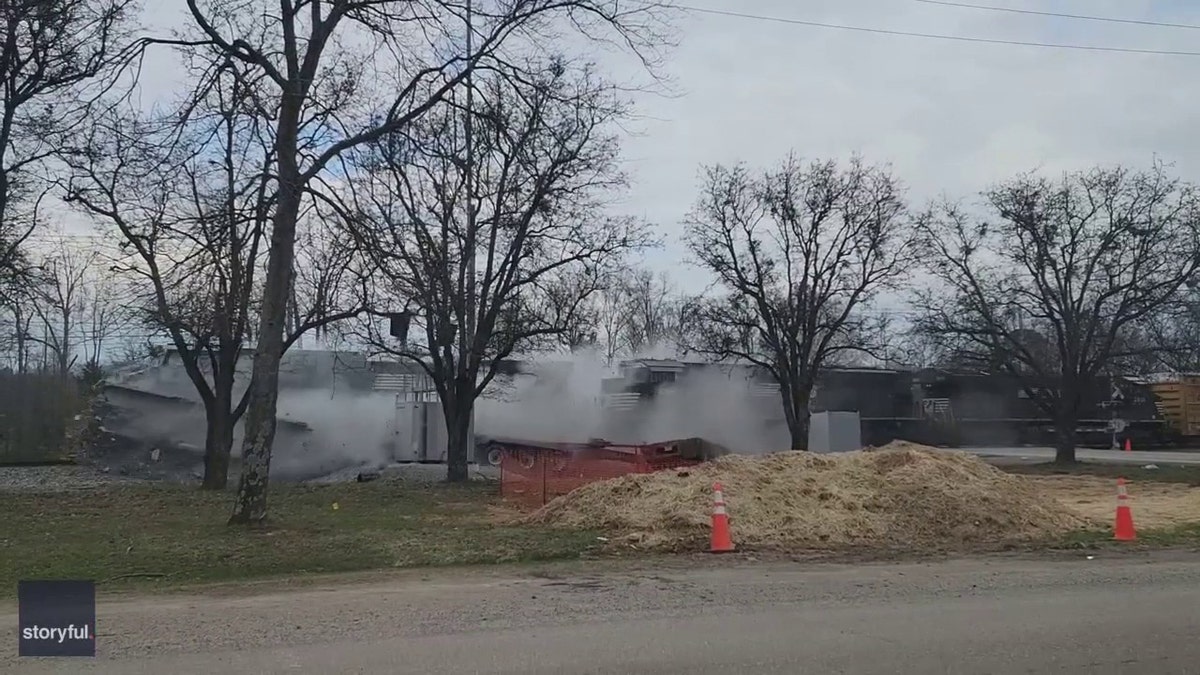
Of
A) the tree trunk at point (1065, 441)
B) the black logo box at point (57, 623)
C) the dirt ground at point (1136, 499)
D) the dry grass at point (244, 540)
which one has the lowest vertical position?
the dirt ground at point (1136, 499)

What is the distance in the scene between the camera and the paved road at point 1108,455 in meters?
38.4

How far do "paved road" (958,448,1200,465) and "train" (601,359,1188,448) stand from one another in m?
1.37

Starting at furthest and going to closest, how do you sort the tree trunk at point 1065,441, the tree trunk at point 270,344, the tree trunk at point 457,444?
1. the tree trunk at point 1065,441
2. the tree trunk at point 457,444
3. the tree trunk at point 270,344

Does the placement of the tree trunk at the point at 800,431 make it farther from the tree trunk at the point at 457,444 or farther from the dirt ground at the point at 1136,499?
the tree trunk at the point at 457,444

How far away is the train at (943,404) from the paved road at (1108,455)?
54.0 inches

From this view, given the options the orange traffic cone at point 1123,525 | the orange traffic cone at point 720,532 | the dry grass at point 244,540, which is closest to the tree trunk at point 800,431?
the dry grass at point 244,540

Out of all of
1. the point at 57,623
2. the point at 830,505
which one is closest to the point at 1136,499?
the point at 830,505

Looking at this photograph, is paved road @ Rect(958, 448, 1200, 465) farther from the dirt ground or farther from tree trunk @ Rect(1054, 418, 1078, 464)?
the dirt ground

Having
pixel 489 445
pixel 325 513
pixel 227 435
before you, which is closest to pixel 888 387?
pixel 489 445

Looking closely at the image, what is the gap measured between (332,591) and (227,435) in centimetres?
1664

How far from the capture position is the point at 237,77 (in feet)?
52.4

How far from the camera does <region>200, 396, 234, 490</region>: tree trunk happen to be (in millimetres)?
25812

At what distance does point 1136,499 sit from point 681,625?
17793 millimetres

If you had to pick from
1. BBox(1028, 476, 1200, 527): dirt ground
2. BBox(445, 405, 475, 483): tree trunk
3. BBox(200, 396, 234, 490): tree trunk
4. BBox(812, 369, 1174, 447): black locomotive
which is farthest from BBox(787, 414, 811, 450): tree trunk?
BBox(200, 396, 234, 490): tree trunk
